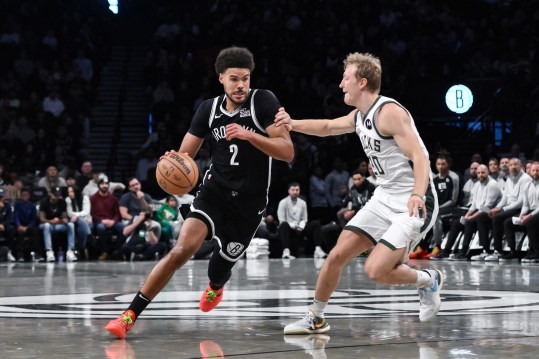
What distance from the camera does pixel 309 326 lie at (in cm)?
614

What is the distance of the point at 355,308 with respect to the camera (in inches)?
305

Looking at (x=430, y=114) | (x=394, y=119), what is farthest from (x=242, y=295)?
(x=430, y=114)

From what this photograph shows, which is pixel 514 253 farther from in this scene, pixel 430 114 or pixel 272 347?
pixel 272 347

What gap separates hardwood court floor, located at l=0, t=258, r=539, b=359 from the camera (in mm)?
5398

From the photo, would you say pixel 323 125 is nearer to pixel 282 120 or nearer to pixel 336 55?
pixel 282 120

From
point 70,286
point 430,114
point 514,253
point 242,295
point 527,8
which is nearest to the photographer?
point 242,295

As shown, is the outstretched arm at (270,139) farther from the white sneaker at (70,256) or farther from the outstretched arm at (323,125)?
the white sneaker at (70,256)

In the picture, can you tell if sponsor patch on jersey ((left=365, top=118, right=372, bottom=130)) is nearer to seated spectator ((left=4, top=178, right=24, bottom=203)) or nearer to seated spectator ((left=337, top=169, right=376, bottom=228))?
seated spectator ((left=337, top=169, right=376, bottom=228))

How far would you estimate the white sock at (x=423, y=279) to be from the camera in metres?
6.38

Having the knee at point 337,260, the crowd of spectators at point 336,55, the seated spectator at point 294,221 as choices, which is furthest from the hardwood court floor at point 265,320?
the crowd of spectators at point 336,55

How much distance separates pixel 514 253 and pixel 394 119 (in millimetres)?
9931

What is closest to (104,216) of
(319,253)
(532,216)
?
(319,253)

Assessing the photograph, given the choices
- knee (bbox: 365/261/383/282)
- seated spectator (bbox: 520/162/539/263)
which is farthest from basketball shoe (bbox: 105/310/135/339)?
seated spectator (bbox: 520/162/539/263)

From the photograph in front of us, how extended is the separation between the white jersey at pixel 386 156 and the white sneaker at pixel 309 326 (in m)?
0.92
